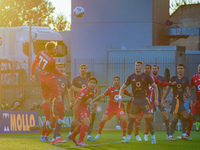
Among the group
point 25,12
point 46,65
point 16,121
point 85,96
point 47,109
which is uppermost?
point 25,12

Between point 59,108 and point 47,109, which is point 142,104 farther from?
point 47,109

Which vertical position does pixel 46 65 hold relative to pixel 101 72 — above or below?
above

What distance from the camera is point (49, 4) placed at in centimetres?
6138

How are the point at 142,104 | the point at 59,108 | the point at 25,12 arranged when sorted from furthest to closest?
the point at 25,12
the point at 142,104
the point at 59,108

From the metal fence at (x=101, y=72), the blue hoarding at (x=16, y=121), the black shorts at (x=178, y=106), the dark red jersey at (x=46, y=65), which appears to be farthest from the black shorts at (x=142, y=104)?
the metal fence at (x=101, y=72)

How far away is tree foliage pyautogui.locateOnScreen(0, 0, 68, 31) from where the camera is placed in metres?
55.0

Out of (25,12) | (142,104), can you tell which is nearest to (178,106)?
(142,104)

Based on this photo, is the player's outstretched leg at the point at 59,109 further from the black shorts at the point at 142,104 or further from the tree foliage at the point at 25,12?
the tree foliage at the point at 25,12

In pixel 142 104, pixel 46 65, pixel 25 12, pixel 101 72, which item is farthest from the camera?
pixel 25 12

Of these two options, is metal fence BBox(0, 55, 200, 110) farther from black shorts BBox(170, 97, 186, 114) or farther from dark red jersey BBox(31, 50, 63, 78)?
dark red jersey BBox(31, 50, 63, 78)

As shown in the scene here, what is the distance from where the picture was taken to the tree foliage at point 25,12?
5503 cm

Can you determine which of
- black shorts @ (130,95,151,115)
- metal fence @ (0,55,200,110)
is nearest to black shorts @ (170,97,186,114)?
black shorts @ (130,95,151,115)

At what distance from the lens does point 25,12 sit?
57.8m

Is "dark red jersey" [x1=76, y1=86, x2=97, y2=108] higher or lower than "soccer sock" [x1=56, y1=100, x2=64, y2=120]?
higher
